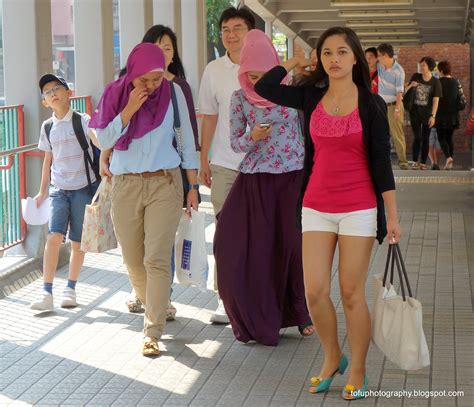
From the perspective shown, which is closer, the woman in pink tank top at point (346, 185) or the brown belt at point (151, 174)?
the woman in pink tank top at point (346, 185)

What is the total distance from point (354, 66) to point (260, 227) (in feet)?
4.89

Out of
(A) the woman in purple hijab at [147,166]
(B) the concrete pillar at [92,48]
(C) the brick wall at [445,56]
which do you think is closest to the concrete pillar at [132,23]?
(B) the concrete pillar at [92,48]

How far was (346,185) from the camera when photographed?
18.4ft

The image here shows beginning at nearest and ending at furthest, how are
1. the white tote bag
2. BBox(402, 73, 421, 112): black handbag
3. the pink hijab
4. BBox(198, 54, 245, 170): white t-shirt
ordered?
1. the white tote bag
2. the pink hijab
3. BBox(198, 54, 245, 170): white t-shirt
4. BBox(402, 73, 421, 112): black handbag

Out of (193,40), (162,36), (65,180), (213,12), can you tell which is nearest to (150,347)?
(65,180)

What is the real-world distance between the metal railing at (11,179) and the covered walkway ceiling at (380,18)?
1391 cm

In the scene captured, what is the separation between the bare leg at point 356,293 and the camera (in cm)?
561

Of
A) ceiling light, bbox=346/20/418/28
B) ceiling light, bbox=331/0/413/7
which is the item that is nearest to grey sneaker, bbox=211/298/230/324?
ceiling light, bbox=331/0/413/7

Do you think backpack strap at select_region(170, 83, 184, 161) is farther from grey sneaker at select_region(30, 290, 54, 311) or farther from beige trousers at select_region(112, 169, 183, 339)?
grey sneaker at select_region(30, 290, 54, 311)

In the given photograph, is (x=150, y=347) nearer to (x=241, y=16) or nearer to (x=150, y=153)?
(x=150, y=153)

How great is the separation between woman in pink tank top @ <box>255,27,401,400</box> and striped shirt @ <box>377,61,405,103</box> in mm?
12830

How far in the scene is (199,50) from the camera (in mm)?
18141

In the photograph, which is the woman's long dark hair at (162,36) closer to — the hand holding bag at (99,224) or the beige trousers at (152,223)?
the hand holding bag at (99,224)

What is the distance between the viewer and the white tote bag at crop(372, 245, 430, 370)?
5453 mm
